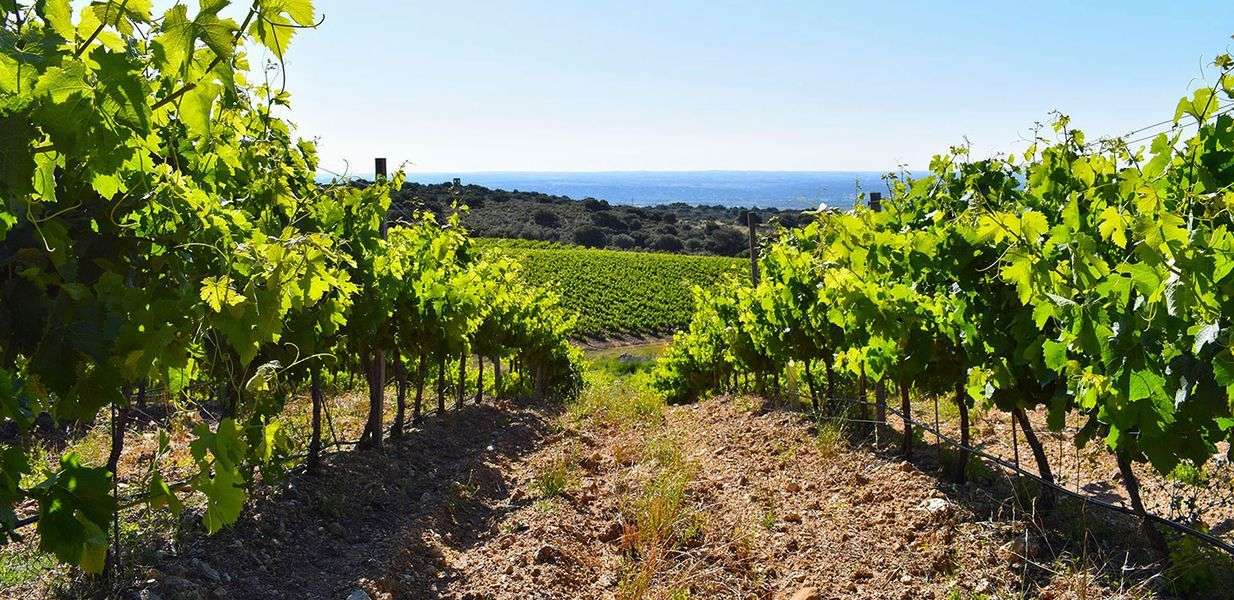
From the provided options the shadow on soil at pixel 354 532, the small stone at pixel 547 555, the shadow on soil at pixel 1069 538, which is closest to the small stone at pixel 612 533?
the small stone at pixel 547 555

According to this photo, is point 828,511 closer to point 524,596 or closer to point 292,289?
point 524,596

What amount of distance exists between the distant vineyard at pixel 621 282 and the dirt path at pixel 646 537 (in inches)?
1012

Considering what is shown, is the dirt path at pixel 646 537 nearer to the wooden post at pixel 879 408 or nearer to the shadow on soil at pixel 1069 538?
the shadow on soil at pixel 1069 538

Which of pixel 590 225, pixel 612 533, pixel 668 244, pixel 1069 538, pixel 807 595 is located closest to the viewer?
pixel 807 595

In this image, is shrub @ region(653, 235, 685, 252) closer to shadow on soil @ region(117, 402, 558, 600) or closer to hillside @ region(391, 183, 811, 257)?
hillside @ region(391, 183, 811, 257)

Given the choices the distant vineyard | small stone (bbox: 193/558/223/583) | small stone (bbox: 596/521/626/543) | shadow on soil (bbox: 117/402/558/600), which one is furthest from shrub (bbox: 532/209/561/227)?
small stone (bbox: 193/558/223/583)

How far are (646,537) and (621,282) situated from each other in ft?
126

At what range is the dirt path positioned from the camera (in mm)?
4273

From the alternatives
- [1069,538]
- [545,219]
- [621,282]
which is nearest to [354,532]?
[1069,538]

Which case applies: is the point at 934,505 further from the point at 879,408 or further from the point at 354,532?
the point at 354,532

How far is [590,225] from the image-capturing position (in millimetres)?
65062

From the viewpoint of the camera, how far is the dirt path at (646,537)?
427cm

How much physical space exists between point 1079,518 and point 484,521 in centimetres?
362

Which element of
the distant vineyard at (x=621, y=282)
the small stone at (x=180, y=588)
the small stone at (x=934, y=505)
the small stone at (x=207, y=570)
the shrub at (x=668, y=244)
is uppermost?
the small stone at (x=180, y=588)
